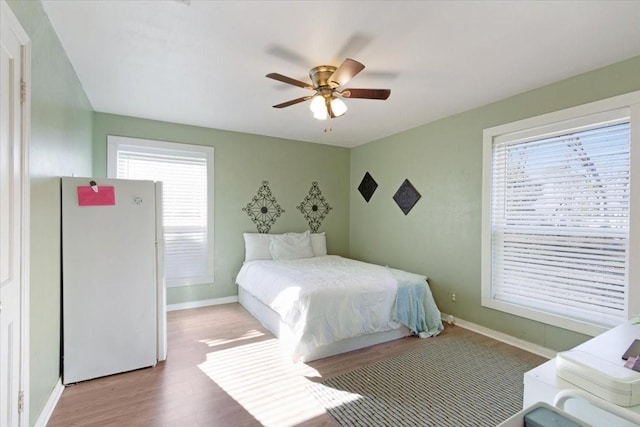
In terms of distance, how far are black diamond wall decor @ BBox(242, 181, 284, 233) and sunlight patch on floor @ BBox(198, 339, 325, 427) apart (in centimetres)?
205

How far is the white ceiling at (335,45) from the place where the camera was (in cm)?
185

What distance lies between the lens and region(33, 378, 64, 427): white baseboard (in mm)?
1816

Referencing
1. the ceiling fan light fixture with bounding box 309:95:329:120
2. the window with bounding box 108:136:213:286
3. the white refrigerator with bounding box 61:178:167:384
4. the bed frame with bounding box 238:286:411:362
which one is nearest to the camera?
the white refrigerator with bounding box 61:178:167:384

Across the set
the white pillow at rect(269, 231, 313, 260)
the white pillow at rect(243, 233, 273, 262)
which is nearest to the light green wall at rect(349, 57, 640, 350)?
the white pillow at rect(269, 231, 313, 260)

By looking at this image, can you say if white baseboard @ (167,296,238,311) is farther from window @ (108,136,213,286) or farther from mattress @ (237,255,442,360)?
mattress @ (237,255,442,360)

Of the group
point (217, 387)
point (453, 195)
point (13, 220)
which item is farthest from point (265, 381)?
point (453, 195)

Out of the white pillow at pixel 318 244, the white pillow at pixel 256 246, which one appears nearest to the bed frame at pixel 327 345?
A: the white pillow at pixel 256 246

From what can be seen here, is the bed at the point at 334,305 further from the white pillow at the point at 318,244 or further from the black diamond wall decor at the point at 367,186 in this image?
the black diamond wall decor at the point at 367,186

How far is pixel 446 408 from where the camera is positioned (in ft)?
6.77

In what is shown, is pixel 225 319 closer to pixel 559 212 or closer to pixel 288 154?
pixel 288 154

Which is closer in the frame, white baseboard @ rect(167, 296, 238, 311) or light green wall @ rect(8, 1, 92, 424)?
light green wall @ rect(8, 1, 92, 424)

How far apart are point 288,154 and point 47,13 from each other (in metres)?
3.31

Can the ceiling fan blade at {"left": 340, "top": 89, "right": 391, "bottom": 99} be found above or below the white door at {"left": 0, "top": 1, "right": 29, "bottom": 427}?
above

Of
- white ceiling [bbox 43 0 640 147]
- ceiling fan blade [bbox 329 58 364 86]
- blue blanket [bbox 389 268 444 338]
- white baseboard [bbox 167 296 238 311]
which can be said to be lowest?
white baseboard [bbox 167 296 238 311]
